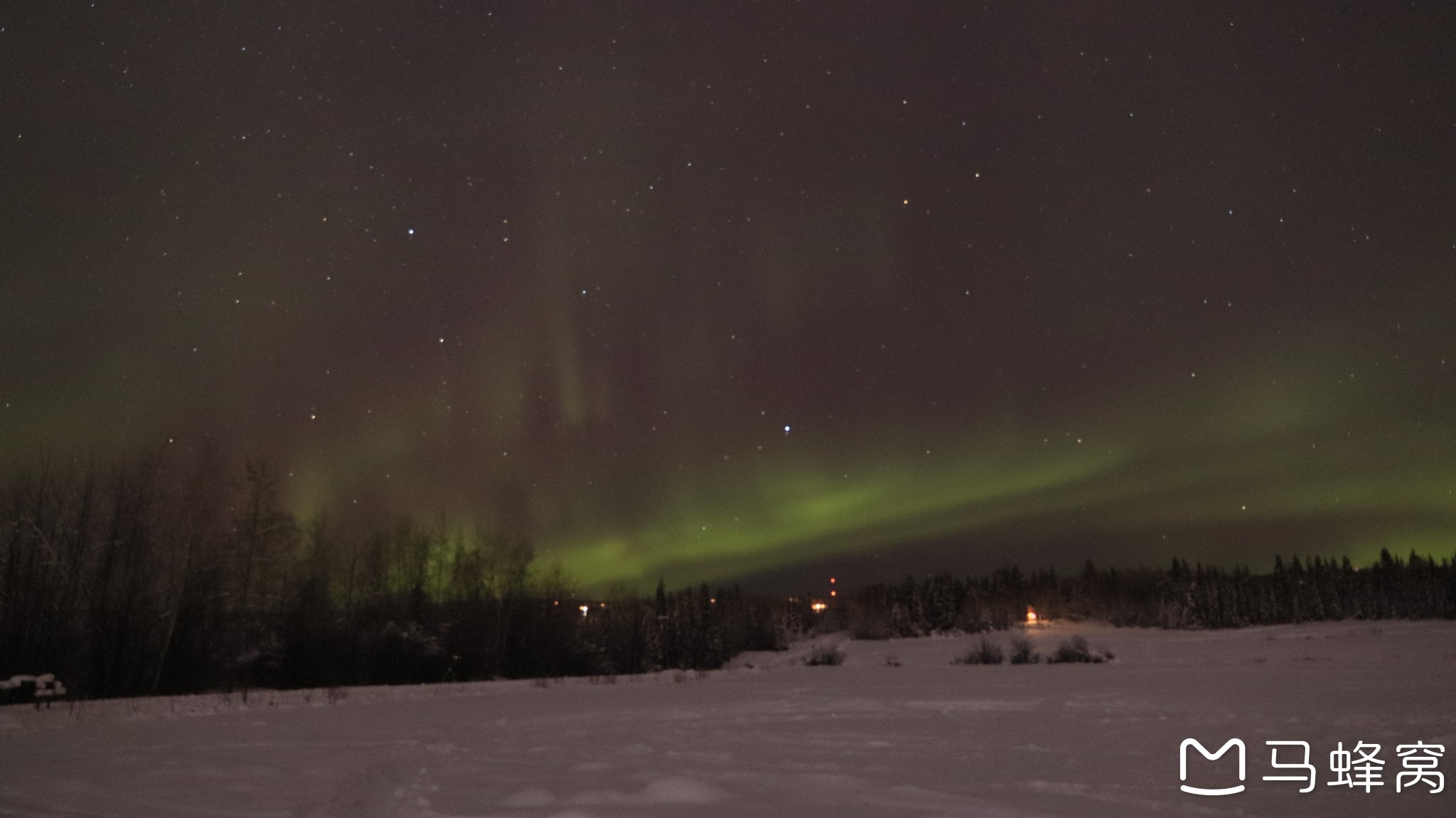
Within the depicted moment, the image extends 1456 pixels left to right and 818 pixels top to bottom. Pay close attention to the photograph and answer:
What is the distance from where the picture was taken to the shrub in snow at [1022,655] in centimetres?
2875

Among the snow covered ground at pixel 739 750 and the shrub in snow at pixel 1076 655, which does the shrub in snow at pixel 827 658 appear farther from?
the snow covered ground at pixel 739 750

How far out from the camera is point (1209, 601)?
93875 millimetres

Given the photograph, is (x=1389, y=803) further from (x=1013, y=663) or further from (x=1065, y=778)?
(x=1013, y=663)

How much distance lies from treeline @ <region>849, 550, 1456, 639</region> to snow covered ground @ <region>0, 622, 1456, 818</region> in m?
68.2

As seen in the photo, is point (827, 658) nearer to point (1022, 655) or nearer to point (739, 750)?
point (1022, 655)

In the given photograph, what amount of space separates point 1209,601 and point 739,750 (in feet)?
330

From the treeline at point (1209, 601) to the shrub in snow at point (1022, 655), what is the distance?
50.7 metres

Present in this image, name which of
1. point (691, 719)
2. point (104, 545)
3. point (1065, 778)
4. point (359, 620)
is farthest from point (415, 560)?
point (1065, 778)

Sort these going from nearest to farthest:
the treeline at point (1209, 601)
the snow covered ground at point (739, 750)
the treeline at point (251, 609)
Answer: the snow covered ground at point (739, 750)
the treeline at point (251, 609)
the treeline at point (1209, 601)

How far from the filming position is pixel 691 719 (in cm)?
1295

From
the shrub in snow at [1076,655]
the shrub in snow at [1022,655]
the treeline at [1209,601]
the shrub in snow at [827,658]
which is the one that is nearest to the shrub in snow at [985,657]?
the shrub in snow at [1022,655]

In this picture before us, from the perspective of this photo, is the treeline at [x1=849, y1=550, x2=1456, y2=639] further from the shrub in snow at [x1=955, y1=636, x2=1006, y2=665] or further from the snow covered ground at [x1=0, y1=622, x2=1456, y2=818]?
the snow covered ground at [x1=0, y1=622, x2=1456, y2=818]

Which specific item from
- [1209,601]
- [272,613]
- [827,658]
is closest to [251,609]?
[272,613]

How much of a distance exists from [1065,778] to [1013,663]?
899 inches
